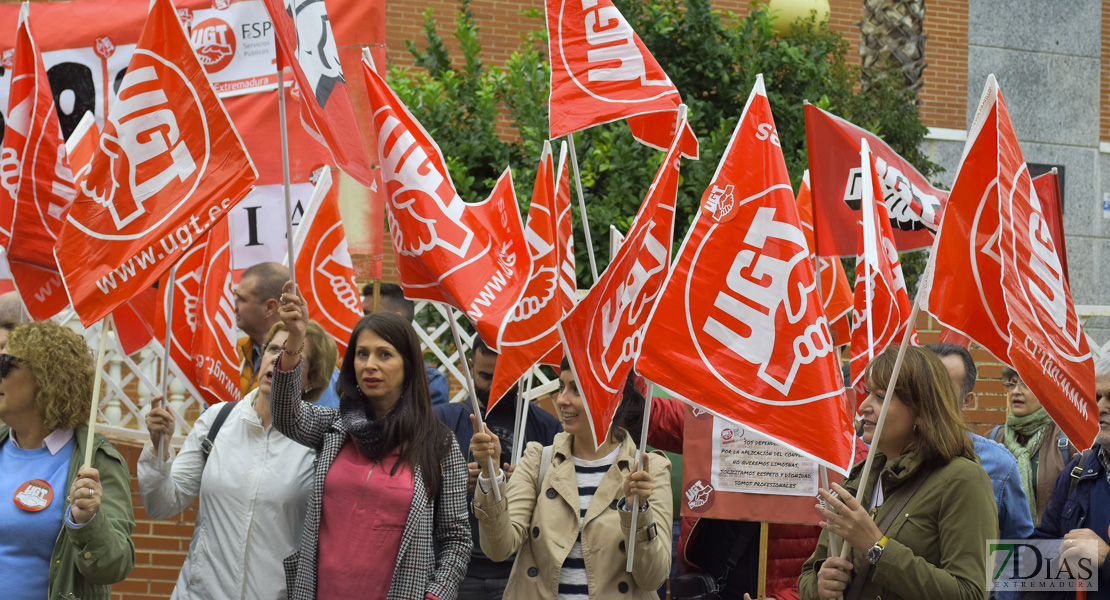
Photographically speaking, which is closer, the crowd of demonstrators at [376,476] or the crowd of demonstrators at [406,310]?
the crowd of demonstrators at [376,476]

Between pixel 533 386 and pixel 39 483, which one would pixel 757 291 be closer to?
pixel 39 483

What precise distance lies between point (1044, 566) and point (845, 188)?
211 cm

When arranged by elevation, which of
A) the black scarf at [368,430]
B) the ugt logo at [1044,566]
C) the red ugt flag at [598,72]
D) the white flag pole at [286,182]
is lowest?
the ugt logo at [1044,566]

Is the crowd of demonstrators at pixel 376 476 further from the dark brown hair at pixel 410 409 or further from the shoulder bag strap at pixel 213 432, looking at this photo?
the shoulder bag strap at pixel 213 432

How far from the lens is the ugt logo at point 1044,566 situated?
3.78 metres

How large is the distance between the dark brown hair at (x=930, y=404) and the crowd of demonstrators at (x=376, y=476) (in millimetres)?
1486

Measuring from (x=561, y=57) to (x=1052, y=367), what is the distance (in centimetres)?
268

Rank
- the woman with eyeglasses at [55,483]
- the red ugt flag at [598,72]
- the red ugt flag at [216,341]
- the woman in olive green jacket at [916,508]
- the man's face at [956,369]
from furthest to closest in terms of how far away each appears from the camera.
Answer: the red ugt flag at [216,341], the red ugt flag at [598,72], the man's face at [956,369], the woman with eyeglasses at [55,483], the woman in olive green jacket at [916,508]

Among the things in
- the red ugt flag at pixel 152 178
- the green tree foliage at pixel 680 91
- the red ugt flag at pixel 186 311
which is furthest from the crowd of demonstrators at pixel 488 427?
the green tree foliage at pixel 680 91

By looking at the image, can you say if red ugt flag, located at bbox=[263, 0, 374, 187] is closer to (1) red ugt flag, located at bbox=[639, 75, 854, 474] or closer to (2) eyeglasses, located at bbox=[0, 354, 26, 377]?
(2) eyeglasses, located at bbox=[0, 354, 26, 377]

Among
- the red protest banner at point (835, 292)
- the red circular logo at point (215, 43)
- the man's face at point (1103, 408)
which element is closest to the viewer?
the man's face at point (1103, 408)

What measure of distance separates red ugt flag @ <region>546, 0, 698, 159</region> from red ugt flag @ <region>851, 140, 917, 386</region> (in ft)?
3.21

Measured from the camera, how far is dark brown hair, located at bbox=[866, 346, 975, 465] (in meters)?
3.55

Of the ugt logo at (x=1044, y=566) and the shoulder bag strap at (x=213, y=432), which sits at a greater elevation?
the shoulder bag strap at (x=213, y=432)
